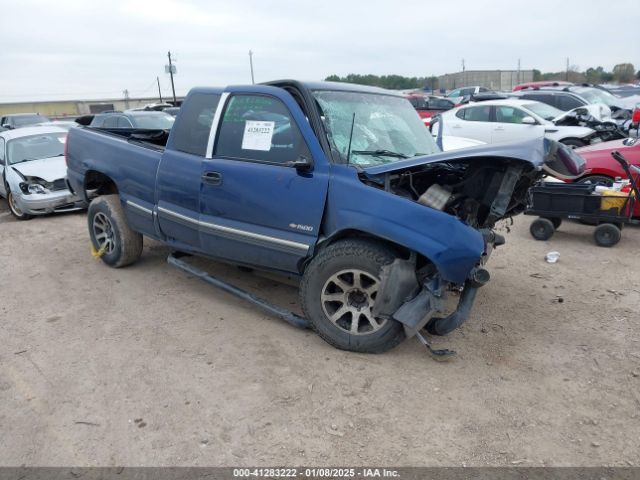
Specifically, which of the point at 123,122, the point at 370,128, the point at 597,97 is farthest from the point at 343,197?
the point at 597,97

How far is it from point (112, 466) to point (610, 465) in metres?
2.57

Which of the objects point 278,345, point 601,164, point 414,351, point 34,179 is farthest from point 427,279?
point 34,179

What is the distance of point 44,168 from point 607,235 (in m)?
8.76

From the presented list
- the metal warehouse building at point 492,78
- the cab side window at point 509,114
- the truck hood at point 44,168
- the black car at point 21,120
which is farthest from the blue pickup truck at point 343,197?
the metal warehouse building at point 492,78

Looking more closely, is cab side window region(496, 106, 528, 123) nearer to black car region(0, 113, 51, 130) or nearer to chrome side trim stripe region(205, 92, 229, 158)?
chrome side trim stripe region(205, 92, 229, 158)

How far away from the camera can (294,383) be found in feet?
10.8

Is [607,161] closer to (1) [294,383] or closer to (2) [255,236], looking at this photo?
(2) [255,236]

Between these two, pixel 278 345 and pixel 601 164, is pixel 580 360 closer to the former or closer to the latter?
pixel 278 345

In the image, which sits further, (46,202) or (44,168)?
(44,168)

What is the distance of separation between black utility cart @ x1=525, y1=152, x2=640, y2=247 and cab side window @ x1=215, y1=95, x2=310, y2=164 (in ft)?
11.5

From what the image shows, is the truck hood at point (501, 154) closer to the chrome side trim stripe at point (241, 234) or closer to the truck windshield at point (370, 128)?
the truck windshield at point (370, 128)

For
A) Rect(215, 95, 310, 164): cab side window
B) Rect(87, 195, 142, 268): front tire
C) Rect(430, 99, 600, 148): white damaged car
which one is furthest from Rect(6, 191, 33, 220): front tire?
Rect(430, 99, 600, 148): white damaged car

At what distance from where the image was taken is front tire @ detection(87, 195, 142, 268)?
5.21 m

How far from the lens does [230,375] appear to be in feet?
11.1
